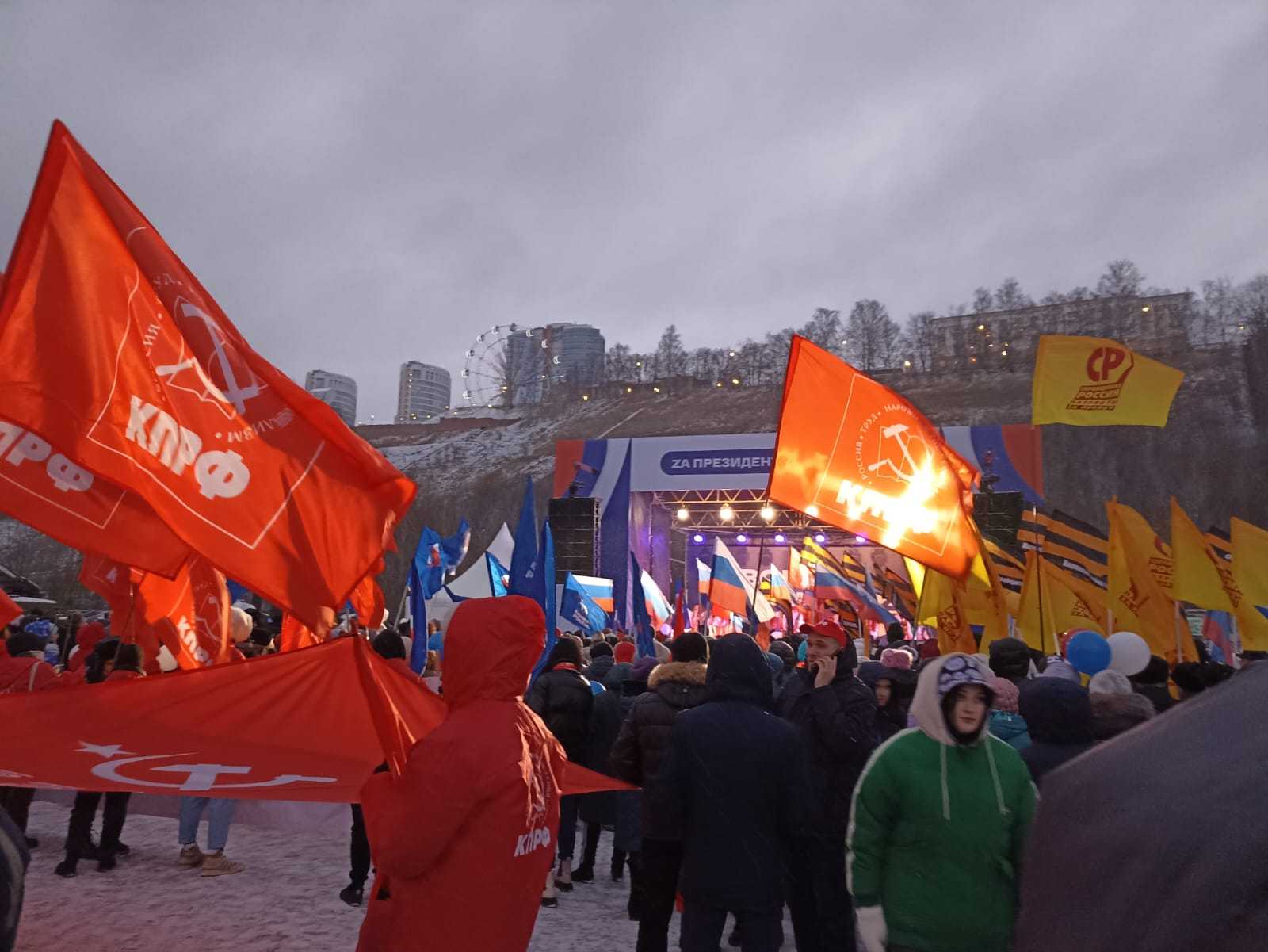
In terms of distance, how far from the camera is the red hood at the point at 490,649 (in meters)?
2.90

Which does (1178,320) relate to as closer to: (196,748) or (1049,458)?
(1049,458)

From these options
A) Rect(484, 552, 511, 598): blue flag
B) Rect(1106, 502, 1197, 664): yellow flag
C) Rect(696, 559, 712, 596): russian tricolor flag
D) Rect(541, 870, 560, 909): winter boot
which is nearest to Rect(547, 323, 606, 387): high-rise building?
Rect(696, 559, 712, 596): russian tricolor flag

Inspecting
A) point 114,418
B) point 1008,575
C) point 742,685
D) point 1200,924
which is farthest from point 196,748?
point 1008,575

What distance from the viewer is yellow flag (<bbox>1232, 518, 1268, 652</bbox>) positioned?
10.1 meters

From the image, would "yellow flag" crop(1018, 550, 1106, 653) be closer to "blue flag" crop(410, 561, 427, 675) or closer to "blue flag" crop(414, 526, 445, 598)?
"blue flag" crop(410, 561, 427, 675)

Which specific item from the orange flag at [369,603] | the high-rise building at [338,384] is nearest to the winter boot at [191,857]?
the orange flag at [369,603]

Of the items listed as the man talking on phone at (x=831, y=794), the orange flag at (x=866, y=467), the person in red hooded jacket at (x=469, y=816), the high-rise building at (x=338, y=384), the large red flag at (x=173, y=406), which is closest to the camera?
the person in red hooded jacket at (x=469, y=816)

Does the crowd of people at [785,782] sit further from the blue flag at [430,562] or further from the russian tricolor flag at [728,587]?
the russian tricolor flag at [728,587]

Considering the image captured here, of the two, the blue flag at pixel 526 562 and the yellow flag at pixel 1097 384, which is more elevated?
the yellow flag at pixel 1097 384

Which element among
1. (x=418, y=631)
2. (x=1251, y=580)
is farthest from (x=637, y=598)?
(x=1251, y=580)

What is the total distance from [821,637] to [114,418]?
350cm

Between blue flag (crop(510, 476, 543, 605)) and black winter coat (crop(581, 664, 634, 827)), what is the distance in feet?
10.2

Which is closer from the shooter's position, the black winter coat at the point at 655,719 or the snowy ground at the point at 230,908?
the black winter coat at the point at 655,719

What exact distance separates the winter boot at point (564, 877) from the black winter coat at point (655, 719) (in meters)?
2.25
